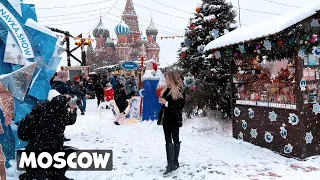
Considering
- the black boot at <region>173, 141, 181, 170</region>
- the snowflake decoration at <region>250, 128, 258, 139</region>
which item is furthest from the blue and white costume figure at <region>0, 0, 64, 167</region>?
the snowflake decoration at <region>250, 128, 258, 139</region>

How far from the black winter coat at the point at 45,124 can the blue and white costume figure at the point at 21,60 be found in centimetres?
125

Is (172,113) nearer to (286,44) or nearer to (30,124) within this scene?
(30,124)

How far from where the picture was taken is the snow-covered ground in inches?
203

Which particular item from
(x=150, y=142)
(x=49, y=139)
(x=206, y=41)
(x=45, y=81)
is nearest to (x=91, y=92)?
(x=206, y=41)

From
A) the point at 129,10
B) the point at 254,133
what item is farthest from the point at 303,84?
the point at 129,10

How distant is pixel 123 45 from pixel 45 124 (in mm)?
56906

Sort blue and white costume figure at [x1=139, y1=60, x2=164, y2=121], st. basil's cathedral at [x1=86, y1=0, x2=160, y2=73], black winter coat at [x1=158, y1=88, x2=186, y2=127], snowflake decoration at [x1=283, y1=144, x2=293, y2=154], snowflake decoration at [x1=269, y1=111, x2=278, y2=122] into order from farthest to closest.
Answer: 1. st. basil's cathedral at [x1=86, y1=0, x2=160, y2=73]
2. blue and white costume figure at [x1=139, y1=60, x2=164, y2=121]
3. snowflake decoration at [x1=269, y1=111, x2=278, y2=122]
4. snowflake decoration at [x1=283, y1=144, x2=293, y2=154]
5. black winter coat at [x1=158, y1=88, x2=186, y2=127]

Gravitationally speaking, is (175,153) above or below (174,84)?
below

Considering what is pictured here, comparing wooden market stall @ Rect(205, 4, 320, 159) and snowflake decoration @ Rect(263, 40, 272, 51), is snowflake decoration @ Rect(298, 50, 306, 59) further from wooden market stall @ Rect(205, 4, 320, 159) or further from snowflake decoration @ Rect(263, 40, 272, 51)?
snowflake decoration @ Rect(263, 40, 272, 51)

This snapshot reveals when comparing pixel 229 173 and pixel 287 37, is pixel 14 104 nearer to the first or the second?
pixel 229 173

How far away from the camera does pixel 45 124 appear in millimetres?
3990

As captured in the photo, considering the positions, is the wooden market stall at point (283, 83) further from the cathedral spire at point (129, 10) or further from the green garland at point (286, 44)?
the cathedral spire at point (129, 10)

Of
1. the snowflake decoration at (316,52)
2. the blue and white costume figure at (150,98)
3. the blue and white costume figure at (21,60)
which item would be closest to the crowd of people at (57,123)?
the blue and white costume figure at (21,60)

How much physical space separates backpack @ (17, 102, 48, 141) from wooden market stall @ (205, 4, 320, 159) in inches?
176
